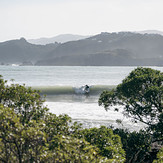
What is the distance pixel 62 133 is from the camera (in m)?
14.0

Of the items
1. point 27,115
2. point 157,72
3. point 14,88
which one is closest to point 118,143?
point 27,115

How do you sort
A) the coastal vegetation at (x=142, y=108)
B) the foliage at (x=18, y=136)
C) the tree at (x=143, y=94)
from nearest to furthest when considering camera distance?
the foliage at (x=18, y=136), the coastal vegetation at (x=142, y=108), the tree at (x=143, y=94)

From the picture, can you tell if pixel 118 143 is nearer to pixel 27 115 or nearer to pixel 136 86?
pixel 27 115

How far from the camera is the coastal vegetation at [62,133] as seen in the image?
371 inches

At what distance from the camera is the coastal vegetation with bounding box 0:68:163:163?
9430mm

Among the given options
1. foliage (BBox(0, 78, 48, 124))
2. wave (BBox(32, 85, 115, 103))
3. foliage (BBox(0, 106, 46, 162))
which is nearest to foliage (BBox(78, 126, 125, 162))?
foliage (BBox(0, 78, 48, 124))

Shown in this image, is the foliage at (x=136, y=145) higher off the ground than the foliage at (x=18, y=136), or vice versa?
the foliage at (x=18, y=136)

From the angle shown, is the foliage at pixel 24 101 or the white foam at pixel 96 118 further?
the white foam at pixel 96 118

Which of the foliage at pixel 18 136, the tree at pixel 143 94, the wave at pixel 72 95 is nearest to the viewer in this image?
the foliage at pixel 18 136

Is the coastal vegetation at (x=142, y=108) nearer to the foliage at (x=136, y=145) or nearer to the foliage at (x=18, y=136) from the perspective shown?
the foliage at (x=136, y=145)

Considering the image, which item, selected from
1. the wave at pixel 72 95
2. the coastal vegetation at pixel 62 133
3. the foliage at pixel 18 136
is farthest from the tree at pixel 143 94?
the wave at pixel 72 95

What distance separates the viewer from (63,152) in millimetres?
9289

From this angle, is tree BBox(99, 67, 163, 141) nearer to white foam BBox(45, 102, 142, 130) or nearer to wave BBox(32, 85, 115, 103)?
white foam BBox(45, 102, 142, 130)

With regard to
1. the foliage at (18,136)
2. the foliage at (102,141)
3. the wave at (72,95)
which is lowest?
the wave at (72,95)
